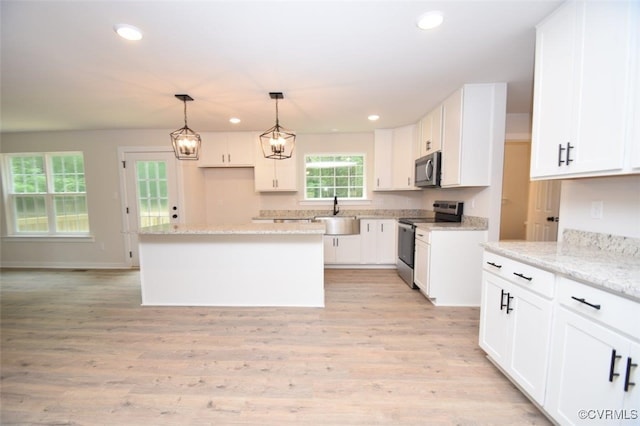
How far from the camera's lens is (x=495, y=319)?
180 cm

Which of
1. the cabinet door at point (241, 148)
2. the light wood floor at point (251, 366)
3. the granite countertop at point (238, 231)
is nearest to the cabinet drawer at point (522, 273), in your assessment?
the light wood floor at point (251, 366)

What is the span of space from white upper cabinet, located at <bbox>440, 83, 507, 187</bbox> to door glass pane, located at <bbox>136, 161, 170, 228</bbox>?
4.54 meters

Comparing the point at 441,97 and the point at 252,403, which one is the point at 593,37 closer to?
the point at 441,97

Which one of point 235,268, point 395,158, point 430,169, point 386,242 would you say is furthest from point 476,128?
point 235,268

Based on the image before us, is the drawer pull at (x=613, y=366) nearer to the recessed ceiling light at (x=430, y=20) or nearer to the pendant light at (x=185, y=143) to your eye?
the recessed ceiling light at (x=430, y=20)

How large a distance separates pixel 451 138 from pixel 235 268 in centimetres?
291

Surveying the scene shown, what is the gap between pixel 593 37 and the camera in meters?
1.39

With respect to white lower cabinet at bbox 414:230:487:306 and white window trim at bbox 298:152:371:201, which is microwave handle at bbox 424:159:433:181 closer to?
white lower cabinet at bbox 414:230:487:306

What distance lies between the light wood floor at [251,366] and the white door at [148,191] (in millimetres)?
1747

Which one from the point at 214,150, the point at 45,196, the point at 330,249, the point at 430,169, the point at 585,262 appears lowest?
the point at 330,249

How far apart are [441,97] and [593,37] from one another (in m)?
1.66

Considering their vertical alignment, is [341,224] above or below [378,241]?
above

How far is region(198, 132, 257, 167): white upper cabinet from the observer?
4531mm

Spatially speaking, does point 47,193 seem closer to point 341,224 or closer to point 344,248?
point 341,224
